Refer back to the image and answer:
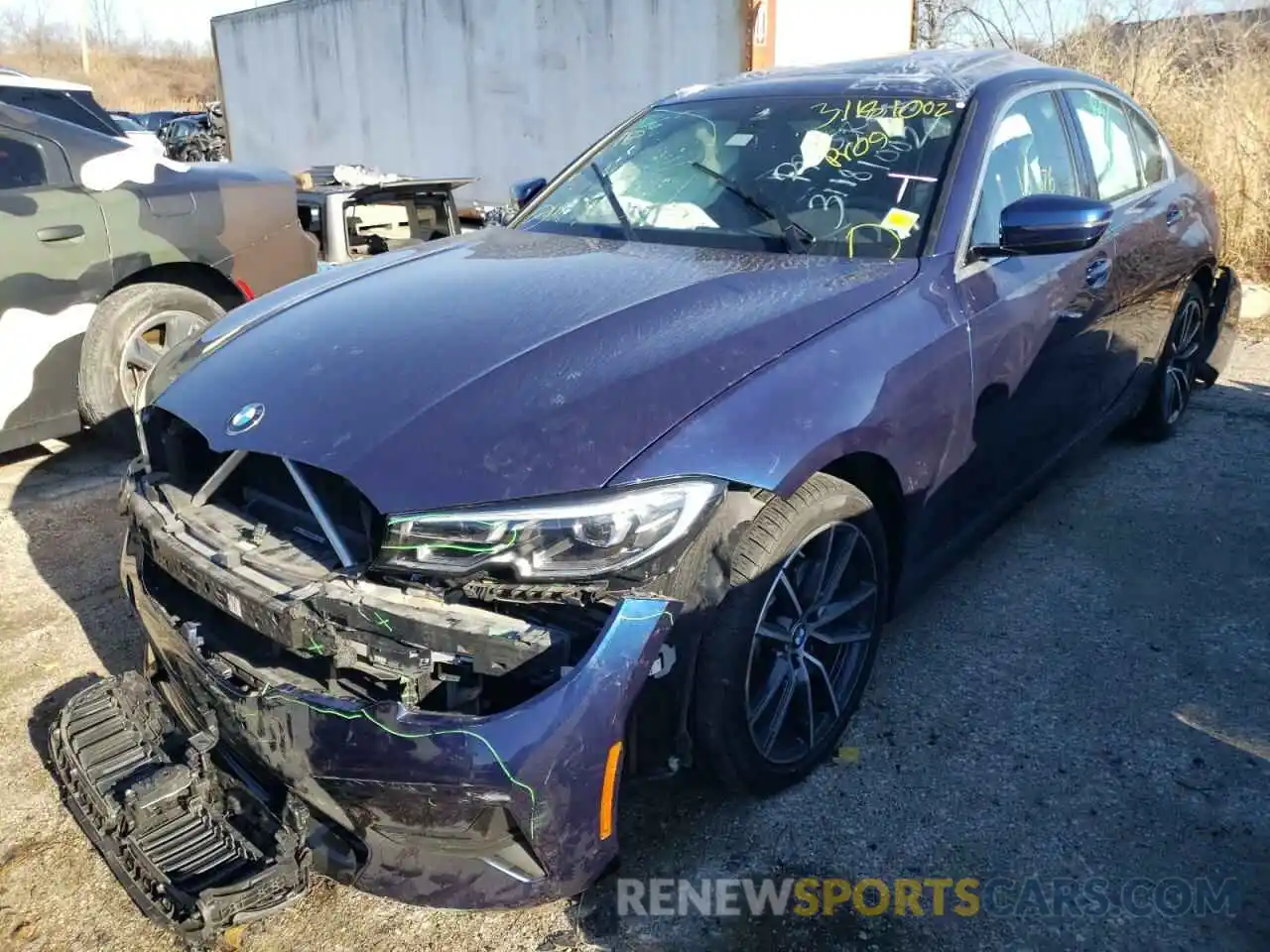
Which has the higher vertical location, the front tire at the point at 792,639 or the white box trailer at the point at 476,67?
the white box trailer at the point at 476,67

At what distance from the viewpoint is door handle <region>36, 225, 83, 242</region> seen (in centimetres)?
431

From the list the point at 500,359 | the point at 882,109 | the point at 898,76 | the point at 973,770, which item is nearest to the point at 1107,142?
the point at 898,76

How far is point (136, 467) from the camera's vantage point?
2.74m

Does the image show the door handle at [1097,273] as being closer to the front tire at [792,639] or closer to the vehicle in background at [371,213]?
the front tire at [792,639]

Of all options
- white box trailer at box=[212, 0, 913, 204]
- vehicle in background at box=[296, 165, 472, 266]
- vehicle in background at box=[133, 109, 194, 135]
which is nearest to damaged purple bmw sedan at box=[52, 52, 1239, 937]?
vehicle in background at box=[296, 165, 472, 266]

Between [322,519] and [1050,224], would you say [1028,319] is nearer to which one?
[1050,224]

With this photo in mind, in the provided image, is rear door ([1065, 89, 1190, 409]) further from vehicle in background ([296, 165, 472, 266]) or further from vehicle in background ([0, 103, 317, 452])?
vehicle in background ([0, 103, 317, 452])

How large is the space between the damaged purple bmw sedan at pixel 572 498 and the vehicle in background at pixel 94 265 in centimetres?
179

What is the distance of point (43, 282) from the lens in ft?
14.1

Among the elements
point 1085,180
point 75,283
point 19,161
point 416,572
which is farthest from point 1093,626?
point 19,161

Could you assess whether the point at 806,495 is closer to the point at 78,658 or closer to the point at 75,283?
the point at 78,658

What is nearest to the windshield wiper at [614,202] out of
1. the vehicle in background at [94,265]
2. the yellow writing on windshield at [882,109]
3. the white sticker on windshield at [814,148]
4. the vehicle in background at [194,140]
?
the white sticker on windshield at [814,148]

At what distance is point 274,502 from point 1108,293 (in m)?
2.90

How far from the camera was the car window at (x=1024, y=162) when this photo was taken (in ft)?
10.0
